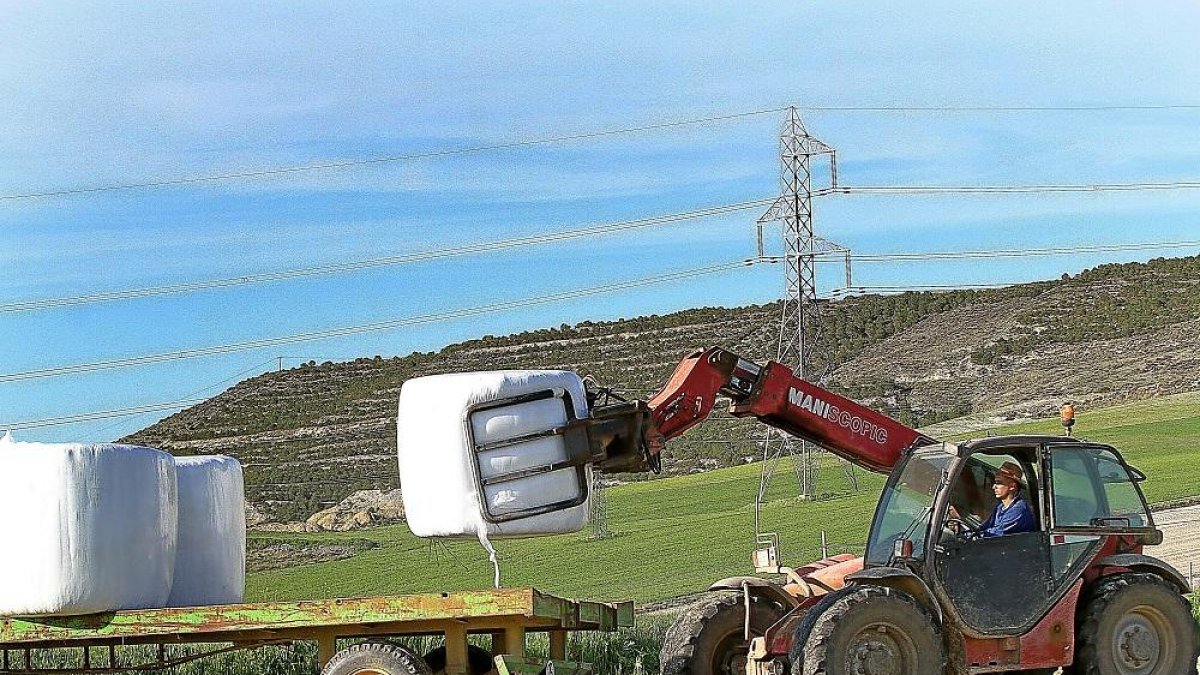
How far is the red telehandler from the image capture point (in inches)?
480

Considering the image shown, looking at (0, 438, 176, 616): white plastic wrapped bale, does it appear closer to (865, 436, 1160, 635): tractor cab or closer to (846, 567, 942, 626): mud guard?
(846, 567, 942, 626): mud guard

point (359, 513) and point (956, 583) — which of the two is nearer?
point (956, 583)

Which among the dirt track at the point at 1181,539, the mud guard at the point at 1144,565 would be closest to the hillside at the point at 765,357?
the dirt track at the point at 1181,539

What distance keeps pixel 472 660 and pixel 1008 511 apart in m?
4.11

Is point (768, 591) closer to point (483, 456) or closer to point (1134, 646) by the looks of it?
point (1134, 646)

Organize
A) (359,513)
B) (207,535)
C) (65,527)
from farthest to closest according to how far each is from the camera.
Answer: (359,513) < (207,535) < (65,527)

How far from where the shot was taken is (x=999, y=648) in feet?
41.4

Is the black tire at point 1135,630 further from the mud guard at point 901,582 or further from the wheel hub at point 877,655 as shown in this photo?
the wheel hub at point 877,655

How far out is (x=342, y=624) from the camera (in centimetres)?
1127

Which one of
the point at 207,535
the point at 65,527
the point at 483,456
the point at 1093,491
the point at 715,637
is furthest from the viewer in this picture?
the point at 715,637

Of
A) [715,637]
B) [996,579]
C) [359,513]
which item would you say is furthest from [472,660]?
[359,513]

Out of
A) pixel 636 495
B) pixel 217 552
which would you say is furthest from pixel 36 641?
pixel 636 495

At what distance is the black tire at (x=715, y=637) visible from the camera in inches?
537

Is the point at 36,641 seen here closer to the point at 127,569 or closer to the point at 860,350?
the point at 127,569
